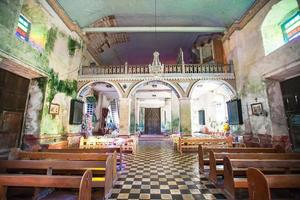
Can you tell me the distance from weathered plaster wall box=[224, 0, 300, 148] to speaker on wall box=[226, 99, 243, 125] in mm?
200

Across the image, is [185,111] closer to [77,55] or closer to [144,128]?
[77,55]

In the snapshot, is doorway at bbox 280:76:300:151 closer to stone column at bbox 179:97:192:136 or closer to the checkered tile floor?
the checkered tile floor

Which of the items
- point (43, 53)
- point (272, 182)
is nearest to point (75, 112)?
point (43, 53)

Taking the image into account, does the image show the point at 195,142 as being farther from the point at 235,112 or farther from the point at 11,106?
the point at 11,106

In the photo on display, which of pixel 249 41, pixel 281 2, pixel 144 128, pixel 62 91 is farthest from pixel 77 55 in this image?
pixel 144 128

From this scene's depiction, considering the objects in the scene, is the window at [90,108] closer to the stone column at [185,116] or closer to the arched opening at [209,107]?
the stone column at [185,116]

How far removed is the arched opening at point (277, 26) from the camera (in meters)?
5.79

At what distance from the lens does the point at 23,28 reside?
5645 millimetres

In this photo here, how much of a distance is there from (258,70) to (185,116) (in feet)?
14.0

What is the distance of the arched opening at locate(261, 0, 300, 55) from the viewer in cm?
579

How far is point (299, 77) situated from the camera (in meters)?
5.55

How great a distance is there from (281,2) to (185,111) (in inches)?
246

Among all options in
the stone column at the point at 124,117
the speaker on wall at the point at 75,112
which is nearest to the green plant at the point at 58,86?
the speaker on wall at the point at 75,112

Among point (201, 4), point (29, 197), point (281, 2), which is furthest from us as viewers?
point (201, 4)
